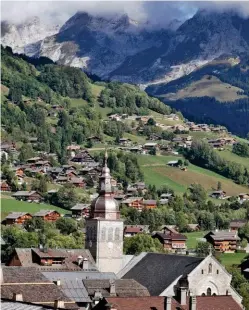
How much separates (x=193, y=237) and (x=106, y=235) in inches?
3026

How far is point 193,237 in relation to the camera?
166m

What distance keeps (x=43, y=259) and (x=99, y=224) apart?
6257mm

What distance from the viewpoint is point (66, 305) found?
49625 millimetres

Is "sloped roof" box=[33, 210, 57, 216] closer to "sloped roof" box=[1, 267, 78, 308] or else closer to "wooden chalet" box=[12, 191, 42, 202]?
"wooden chalet" box=[12, 191, 42, 202]

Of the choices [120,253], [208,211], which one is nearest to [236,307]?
[120,253]

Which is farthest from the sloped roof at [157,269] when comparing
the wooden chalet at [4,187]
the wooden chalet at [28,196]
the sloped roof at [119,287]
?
the wooden chalet at [4,187]

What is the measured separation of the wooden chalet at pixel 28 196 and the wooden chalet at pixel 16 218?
22.9 metres

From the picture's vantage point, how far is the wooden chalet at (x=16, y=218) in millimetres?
159625

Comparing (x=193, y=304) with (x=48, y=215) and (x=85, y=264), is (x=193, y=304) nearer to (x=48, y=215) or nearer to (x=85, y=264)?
(x=85, y=264)

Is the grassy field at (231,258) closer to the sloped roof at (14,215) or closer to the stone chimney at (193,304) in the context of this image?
the sloped roof at (14,215)

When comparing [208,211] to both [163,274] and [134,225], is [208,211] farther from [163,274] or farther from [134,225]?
[163,274]

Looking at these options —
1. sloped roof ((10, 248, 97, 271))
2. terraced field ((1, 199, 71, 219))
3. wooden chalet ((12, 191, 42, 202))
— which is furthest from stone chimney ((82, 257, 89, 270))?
wooden chalet ((12, 191, 42, 202))

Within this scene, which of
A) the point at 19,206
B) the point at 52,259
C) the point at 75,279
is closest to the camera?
the point at 75,279

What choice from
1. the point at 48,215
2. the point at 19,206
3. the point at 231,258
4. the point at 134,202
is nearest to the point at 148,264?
the point at 231,258
